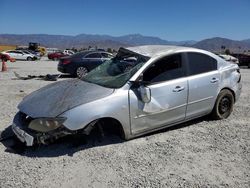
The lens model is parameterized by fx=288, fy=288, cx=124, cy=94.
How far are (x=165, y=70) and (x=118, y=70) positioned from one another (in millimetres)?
841

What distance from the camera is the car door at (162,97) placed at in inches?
183

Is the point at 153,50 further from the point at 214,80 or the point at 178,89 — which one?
the point at 214,80

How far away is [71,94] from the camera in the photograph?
4.61 metres

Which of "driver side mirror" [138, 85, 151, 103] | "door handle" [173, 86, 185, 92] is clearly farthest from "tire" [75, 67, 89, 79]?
"driver side mirror" [138, 85, 151, 103]

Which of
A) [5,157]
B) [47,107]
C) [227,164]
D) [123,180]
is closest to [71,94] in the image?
[47,107]

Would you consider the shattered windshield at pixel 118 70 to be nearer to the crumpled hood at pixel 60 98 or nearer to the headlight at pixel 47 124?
the crumpled hood at pixel 60 98

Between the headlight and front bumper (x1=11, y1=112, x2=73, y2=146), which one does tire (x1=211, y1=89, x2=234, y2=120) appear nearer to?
front bumper (x1=11, y1=112, x2=73, y2=146)

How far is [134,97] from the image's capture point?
459 cm

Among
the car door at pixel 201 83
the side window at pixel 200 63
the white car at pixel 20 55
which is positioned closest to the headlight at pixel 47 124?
the car door at pixel 201 83

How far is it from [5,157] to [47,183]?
1.05 meters

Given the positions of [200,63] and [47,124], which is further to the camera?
[200,63]

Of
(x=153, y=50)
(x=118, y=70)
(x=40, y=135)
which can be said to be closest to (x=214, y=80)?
(x=153, y=50)

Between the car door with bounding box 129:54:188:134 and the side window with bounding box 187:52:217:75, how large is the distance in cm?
23

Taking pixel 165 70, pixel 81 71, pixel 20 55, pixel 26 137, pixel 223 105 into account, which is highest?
pixel 165 70
